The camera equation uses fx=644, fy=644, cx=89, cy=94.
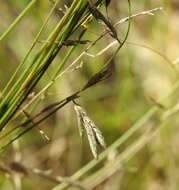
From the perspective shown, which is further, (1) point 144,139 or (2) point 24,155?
(2) point 24,155

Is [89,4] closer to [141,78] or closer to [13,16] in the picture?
[13,16]

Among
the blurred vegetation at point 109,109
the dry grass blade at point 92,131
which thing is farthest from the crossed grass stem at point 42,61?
the blurred vegetation at point 109,109

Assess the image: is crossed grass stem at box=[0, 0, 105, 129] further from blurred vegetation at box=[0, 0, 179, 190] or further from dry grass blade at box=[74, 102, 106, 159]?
blurred vegetation at box=[0, 0, 179, 190]

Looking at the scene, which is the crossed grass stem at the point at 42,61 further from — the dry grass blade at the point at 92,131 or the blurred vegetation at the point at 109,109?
the blurred vegetation at the point at 109,109

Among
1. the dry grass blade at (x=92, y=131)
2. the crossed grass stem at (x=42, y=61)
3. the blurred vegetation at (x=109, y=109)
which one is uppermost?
the blurred vegetation at (x=109, y=109)

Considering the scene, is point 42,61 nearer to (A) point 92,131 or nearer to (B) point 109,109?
(A) point 92,131

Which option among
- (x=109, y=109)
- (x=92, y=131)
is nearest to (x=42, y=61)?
(x=92, y=131)

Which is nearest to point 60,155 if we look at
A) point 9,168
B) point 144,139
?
point 144,139

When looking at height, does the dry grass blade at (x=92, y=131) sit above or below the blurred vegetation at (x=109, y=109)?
below

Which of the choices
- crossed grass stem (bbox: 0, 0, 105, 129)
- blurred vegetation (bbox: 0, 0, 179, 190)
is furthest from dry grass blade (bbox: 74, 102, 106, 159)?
blurred vegetation (bbox: 0, 0, 179, 190)

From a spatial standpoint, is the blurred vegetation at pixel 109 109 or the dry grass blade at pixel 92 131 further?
the blurred vegetation at pixel 109 109

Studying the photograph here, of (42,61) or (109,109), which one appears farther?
(109,109)
